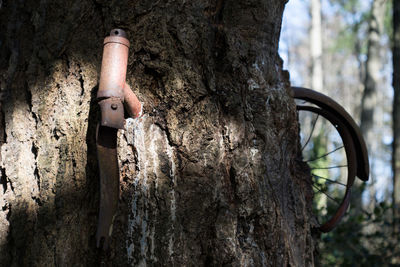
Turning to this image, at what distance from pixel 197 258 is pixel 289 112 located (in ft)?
1.92

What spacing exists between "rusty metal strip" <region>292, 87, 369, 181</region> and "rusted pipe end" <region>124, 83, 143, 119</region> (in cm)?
71

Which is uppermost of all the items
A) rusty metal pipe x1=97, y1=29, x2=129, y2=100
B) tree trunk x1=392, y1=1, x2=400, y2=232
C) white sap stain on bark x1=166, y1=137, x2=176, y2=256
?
tree trunk x1=392, y1=1, x2=400, y2=232

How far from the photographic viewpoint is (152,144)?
3.75 ft

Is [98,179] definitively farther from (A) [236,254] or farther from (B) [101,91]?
(A) [236,254]

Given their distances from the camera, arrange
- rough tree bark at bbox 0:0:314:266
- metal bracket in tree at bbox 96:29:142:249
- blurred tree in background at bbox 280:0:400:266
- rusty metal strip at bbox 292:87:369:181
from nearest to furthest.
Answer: metal bracket in tree at bbox 96:29:142:249 < rough tree bark at bbox 0:0:314:266 < rusty metal strip at bbox 292:87:369:181 < blurred tree in background at bbox 280:0:400:266

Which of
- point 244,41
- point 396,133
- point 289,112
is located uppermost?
point 396,133

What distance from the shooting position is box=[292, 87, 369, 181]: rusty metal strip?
162cm

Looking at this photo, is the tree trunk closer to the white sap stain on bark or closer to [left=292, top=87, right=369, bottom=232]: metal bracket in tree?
Answer: [left=292, top=87, right=369, bottom=232]: metal bracket in tree

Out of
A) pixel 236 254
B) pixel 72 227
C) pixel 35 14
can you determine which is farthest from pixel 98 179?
pixel 35 14

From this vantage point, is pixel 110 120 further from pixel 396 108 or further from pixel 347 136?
pixel 396 108

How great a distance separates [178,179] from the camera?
1138 millimetres

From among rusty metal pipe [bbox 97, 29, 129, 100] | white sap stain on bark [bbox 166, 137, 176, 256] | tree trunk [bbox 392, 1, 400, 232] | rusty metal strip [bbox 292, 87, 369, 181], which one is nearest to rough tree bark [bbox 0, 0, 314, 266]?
white sap stain on bark [bbox 166, 137, 176, 256]

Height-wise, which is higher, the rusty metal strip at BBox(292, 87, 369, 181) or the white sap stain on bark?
the rusty metal strip at BBox(292, 87, 369, 181)

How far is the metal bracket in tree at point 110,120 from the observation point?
40.1 inches
